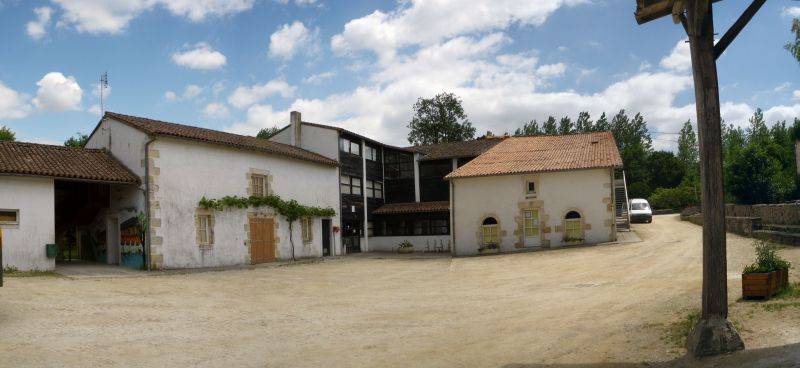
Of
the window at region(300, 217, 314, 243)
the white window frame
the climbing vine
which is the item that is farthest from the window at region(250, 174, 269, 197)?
the white window frame

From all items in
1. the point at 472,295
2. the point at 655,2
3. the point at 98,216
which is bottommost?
the point at 472,295

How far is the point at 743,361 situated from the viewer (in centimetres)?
585

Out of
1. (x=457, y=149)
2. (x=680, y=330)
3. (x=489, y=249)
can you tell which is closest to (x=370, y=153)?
(x=457, y=149)

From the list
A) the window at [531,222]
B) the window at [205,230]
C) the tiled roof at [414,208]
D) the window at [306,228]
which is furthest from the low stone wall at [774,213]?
the window at [205,230]

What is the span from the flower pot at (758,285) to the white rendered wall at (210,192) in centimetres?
1732

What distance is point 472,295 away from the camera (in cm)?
1372

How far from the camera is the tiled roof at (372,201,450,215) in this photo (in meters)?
33.1

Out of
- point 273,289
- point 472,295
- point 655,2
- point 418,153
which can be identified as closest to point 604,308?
point 472,295

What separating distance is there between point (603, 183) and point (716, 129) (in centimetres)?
2017

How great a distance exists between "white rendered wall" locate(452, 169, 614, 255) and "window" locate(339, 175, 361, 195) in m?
6.33

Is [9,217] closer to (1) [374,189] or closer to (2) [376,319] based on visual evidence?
(2) [376,319]

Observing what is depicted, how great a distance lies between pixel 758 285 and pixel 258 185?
65.4 ft

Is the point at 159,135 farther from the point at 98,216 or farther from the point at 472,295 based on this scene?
the point at 472,295

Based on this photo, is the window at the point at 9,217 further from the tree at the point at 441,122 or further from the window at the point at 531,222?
the tree at the point at 441,122
